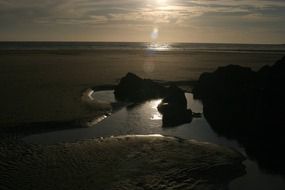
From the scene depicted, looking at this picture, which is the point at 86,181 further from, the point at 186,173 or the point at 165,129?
the point at 165,129

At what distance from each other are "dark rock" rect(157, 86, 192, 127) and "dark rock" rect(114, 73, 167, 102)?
549 centimetres

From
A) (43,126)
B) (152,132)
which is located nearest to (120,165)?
(152,132)

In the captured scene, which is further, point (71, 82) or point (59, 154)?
point (71, 82)

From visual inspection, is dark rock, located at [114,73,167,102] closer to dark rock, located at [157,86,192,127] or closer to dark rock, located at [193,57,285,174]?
dark rock, located at [193,57,285,174]

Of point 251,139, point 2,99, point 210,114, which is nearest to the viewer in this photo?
point 251,139

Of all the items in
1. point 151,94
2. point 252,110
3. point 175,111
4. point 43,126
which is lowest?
point 43,126

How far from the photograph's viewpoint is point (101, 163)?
604 inches

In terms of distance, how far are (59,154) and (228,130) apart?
9.69 m

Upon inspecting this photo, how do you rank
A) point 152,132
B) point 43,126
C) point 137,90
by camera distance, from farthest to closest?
point 137,90
point 43,126
point 152,132

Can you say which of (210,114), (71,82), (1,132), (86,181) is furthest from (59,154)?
(71,82)

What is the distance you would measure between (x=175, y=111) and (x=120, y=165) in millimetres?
9216

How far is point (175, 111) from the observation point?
23.7 m

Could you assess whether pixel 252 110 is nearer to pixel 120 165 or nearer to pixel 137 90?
pixel 120 165

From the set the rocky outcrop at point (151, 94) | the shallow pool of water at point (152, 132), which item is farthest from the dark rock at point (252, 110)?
the rocky outcrop at point (151, 94)
